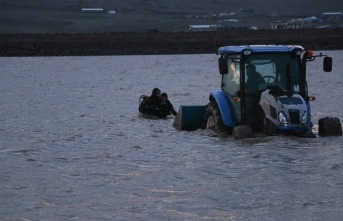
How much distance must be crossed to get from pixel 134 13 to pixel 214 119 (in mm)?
134672

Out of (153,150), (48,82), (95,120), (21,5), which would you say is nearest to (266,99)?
(153,150)

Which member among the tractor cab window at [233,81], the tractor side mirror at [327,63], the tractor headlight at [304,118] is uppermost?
the tractor side mirror at [327,63]

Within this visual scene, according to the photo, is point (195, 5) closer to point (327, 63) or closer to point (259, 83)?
point (259, 83)

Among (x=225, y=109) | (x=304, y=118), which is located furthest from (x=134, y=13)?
(x=304, y=118)

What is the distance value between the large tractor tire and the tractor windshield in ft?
2.45

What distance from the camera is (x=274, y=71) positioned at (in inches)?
521

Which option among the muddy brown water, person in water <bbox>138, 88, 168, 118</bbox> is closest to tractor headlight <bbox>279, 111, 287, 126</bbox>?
the muddy brown water

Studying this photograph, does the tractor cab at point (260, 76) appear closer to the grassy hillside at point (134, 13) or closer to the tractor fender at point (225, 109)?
the tractor fender at point (225, 109)

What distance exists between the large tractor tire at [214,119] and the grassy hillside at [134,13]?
91756mm

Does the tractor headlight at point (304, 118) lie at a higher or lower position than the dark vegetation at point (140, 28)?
lower

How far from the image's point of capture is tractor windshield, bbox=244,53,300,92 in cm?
1320

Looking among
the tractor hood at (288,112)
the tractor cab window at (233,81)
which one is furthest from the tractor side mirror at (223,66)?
the tractor hood at (288,112)

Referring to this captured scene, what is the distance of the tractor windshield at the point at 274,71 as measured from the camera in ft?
43.3

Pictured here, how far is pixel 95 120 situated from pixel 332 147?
22.8 ft
